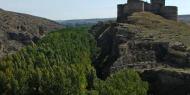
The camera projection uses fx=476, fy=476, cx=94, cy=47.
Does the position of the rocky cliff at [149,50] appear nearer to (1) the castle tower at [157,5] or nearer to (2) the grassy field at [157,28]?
(2) the grassy field at [157,28]

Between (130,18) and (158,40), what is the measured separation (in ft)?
96.0

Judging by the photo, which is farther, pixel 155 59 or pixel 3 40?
pixel 3 40

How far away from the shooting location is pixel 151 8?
13875 centimetres

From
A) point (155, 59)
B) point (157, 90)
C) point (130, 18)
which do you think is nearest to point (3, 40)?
point (130, 18)

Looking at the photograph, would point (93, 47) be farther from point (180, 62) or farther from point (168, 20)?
point (180, 62)

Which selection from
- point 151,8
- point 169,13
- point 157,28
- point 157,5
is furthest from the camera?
point 151,8

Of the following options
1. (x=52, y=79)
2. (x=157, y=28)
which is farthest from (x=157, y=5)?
(x=52, y=79)

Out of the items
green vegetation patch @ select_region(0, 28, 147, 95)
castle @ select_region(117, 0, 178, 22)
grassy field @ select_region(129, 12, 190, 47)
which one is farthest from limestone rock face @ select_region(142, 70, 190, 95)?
castle @ select_region(117, 0, 178, 22)

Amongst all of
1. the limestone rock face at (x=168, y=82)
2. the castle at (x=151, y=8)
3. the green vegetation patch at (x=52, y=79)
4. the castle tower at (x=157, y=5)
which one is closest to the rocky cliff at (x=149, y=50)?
the limestone rock face at (x=168, y=82)

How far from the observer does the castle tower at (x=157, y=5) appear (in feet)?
443

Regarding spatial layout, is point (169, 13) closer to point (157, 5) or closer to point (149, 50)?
point (157, 5)

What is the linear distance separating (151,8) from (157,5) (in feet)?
7.96

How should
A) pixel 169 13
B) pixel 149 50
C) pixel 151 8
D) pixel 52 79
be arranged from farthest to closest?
pixel 151 8
pixel 169 13
pixel 149 50
pixel 52 79

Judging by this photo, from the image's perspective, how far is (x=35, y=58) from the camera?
90.8 meters
